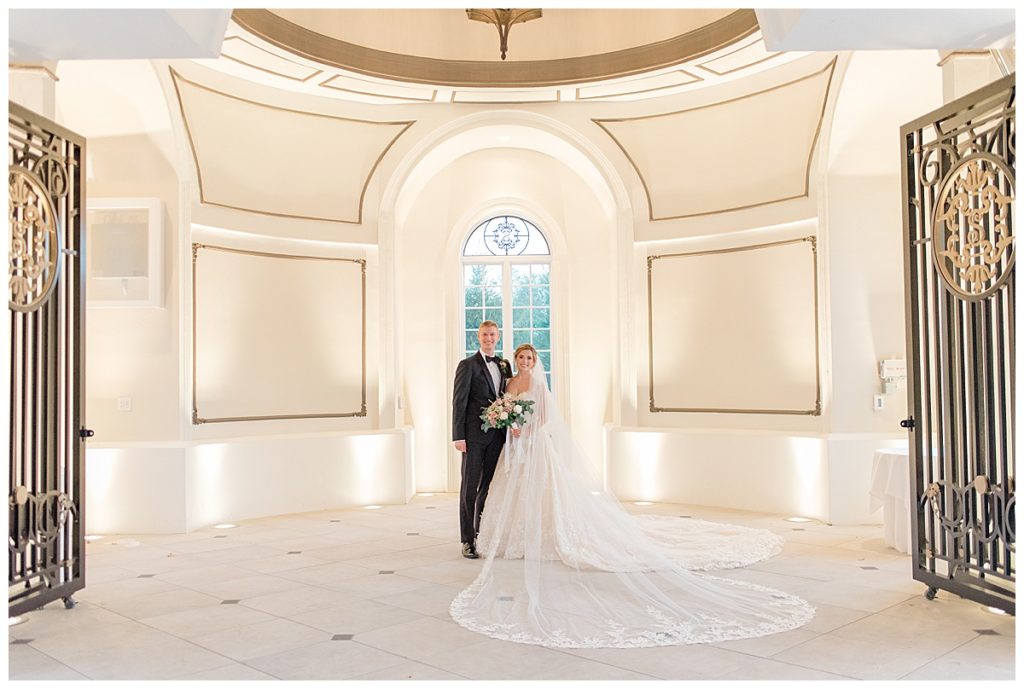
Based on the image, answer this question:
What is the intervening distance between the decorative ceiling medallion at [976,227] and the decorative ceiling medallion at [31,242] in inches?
185

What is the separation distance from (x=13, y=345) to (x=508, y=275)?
623cm

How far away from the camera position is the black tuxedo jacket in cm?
613

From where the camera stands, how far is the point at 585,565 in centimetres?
546

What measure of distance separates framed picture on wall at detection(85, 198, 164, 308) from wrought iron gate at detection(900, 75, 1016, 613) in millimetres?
5729

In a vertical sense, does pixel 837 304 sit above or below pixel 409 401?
above

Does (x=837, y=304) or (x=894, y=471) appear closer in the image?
(x=894, y=471)

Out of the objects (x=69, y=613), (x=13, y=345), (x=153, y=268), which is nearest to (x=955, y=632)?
(x=69, y=613)

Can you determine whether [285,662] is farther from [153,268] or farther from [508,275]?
[508,275]

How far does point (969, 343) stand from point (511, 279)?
598cm

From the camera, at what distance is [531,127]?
8.78 metres

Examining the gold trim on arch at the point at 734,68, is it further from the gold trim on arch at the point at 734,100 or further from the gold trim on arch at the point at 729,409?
the gold trim on arch at the point at 729,409

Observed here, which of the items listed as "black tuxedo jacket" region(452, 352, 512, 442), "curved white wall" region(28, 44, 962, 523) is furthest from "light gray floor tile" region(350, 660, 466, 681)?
"curved white wall" region(28, 44, 962, 523)

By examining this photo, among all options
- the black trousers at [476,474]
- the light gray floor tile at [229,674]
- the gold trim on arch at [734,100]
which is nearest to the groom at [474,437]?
the black trousers at [476,474]

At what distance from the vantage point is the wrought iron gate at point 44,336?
14.7 feet
